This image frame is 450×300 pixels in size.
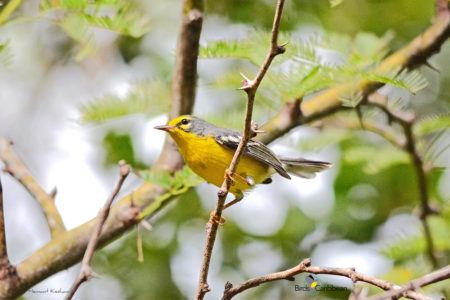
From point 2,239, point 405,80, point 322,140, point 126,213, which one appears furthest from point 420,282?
point 322,140

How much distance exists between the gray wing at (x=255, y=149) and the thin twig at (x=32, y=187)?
3.66 ft

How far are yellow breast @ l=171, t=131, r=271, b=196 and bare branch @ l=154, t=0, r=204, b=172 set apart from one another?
0.16m

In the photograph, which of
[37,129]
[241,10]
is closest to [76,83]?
[37,129]

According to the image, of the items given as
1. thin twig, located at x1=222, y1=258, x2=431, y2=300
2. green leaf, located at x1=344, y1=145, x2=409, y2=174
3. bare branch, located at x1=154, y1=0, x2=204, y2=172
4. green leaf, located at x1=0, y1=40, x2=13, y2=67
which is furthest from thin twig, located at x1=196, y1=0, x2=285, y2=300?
green leaf, located at x1=344, y1=145, x2=409, y2=174

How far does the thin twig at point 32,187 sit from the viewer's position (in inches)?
135

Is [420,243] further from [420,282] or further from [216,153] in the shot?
[420,282]

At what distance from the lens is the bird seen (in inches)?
147

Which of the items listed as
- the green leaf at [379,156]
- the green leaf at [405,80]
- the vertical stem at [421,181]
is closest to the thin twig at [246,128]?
the green leaf at [405,80]

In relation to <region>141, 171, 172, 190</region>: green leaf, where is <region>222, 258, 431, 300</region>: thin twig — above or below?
below

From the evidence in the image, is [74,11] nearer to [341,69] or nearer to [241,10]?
[341,69]

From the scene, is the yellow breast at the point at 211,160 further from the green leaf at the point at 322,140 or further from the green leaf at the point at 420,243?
the green leaf at the point at 420,243

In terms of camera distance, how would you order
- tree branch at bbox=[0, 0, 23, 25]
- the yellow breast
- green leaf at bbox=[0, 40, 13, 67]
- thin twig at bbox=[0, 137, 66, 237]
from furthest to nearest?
the yellow breast < thin twig at bbox=[0, 137, 66, 237] < tree branch at bbox=[0, 0, 23, 25] < green leaf at bbox=[0, 40, 13, 67]

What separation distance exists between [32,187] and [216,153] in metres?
1.14

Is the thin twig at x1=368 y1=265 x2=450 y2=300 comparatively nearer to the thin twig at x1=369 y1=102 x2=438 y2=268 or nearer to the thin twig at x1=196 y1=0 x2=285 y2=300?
the thin twig at x1=196 y1=0 x2=285 y2=300
